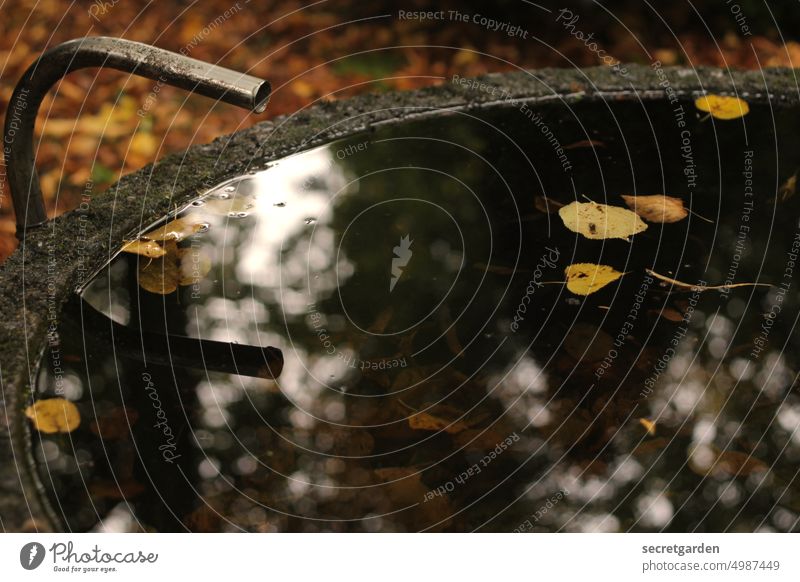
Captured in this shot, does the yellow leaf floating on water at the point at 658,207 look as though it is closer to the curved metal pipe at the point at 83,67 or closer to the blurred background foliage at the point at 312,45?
the curved metal pipe at the point at 83,67

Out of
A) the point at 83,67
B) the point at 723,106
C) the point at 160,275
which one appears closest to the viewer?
the point at 83,67

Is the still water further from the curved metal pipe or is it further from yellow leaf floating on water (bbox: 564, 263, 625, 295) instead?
the curved metal pipe

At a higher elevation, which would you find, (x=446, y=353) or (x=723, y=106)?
(x=723, y=106)

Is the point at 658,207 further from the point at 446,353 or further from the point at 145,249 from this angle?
the point at 145,249

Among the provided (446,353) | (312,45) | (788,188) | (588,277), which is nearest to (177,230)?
(446,353)

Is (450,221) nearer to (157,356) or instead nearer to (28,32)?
(157,356)

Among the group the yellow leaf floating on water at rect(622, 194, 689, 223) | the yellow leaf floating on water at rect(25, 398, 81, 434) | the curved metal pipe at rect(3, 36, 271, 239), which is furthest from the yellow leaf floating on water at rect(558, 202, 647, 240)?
the yellow leaf floating on water at rect(25, 398, 81, 434)
